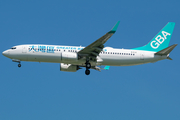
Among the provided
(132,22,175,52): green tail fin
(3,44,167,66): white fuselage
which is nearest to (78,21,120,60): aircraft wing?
(3,44,167,66): white fuselage

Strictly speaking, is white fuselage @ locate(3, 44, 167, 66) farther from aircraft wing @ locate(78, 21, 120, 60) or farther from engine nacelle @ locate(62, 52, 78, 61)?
aircraft wing @ locate(78, 21, 120, 60)

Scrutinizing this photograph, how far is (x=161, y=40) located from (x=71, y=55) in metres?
15.9

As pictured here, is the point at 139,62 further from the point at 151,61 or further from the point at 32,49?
the point at 32,49

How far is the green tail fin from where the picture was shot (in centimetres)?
5397

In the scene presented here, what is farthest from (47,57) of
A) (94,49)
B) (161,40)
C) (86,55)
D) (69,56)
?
(161,40)

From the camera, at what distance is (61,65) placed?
54375mm

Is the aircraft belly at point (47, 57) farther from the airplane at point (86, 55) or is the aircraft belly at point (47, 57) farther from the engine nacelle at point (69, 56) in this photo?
the engine nacelle at point (69, 56)

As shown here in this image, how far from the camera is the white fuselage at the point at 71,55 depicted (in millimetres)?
49469

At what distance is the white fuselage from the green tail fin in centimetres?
248

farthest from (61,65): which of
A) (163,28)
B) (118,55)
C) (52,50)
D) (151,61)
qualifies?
(163,28)

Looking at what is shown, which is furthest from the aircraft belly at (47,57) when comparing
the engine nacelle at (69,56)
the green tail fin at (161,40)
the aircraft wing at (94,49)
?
the green tail fin at (161,40)

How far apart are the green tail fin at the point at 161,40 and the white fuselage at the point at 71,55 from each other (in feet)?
8.14

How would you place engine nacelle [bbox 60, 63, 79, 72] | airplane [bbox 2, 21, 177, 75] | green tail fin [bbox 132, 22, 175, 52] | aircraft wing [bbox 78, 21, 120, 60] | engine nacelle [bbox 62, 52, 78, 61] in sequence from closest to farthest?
aircraft wing [bbox 78, 21, 120, 60], engine nacelle [bbox 62, 52, 78, 61], airplane [bbox 2, 21, 177, 75], green tail fin [bbox 132, 22, 175, 52], engine nacelle [bbox 60, 63, 79, 72]

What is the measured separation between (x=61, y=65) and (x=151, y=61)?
14.4 m
